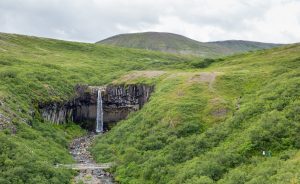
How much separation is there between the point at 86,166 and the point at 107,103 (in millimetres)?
33699

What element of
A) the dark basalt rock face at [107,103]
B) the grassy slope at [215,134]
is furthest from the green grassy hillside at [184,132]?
the dark basalt rock face at [107,103]

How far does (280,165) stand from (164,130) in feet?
76.0

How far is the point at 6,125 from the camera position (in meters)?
57.8

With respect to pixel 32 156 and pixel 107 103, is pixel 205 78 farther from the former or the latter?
pixel 32 156

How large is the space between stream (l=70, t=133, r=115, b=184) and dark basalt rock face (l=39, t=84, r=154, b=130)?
39.1 ft

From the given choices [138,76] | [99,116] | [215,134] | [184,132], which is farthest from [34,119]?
[215,134]

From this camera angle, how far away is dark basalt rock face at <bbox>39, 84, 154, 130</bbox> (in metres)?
87.8

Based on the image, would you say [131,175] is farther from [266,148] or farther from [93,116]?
[93,116]

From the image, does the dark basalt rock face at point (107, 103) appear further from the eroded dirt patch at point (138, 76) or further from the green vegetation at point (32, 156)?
the green vegetation at point (32, 156)

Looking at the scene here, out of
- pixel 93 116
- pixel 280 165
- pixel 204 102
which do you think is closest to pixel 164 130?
pixel 204 102

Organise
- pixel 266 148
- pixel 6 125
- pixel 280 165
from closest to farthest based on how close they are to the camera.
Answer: pixel 280 165
pixel 266 148
pixel 6 125

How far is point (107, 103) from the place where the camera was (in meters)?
91.6

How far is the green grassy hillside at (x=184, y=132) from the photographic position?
43.6 meters

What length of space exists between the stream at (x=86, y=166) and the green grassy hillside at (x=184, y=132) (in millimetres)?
1619
